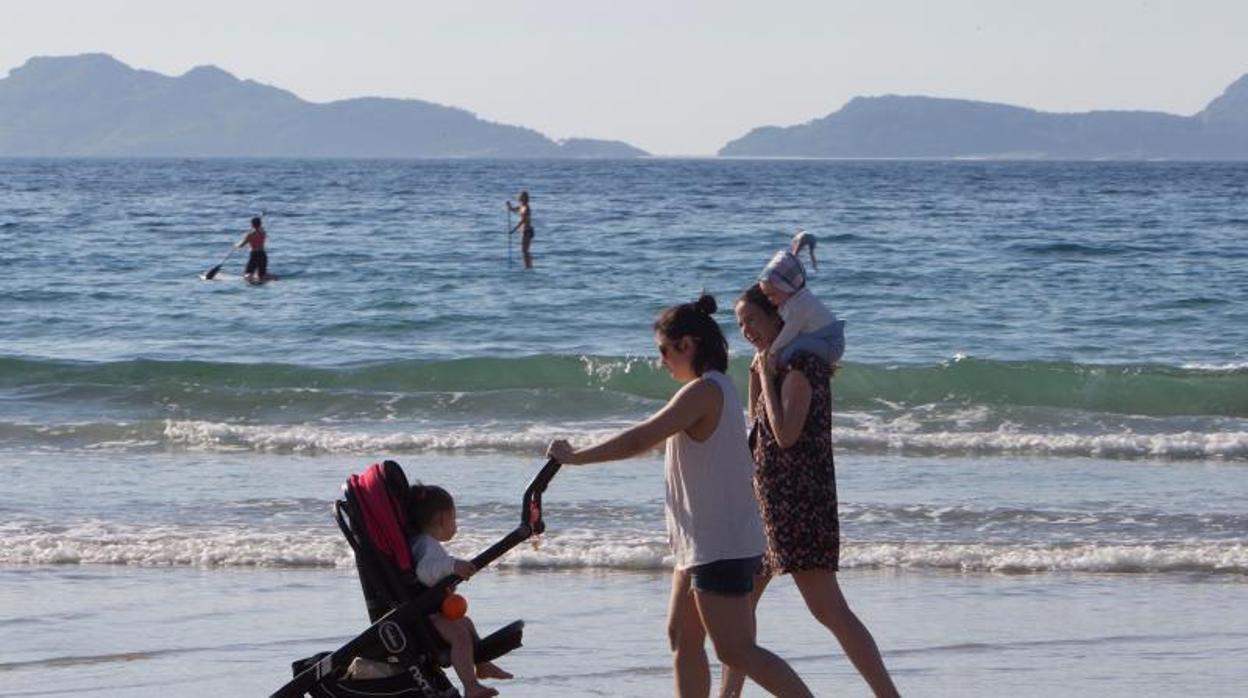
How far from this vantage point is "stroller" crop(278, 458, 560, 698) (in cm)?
568

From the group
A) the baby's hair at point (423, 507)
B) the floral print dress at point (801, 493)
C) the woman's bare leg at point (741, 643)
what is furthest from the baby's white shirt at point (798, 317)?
the baby's hair at point (423, 507)

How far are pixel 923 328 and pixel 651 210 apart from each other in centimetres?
3288

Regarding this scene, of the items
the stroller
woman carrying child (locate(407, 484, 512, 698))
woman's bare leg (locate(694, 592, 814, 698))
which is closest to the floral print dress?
woman's bare leg (locate(694, 592, 814, 698))

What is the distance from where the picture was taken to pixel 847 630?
644 cm

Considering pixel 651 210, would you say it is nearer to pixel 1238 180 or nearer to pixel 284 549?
pixel 1238 180

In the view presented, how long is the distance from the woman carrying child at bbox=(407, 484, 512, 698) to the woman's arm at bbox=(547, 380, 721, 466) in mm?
400

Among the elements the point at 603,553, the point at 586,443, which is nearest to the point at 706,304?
the point at 603,553

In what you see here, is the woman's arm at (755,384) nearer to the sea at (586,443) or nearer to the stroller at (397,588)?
the stroller at (397,588)

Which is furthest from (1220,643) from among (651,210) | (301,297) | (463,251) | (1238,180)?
(1238,180)

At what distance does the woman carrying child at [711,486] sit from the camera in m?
5.78

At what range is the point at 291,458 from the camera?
13.9 metres

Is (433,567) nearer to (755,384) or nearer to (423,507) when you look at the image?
(423,507)

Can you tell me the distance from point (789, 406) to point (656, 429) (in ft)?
2.22

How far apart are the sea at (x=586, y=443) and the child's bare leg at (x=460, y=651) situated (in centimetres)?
153
